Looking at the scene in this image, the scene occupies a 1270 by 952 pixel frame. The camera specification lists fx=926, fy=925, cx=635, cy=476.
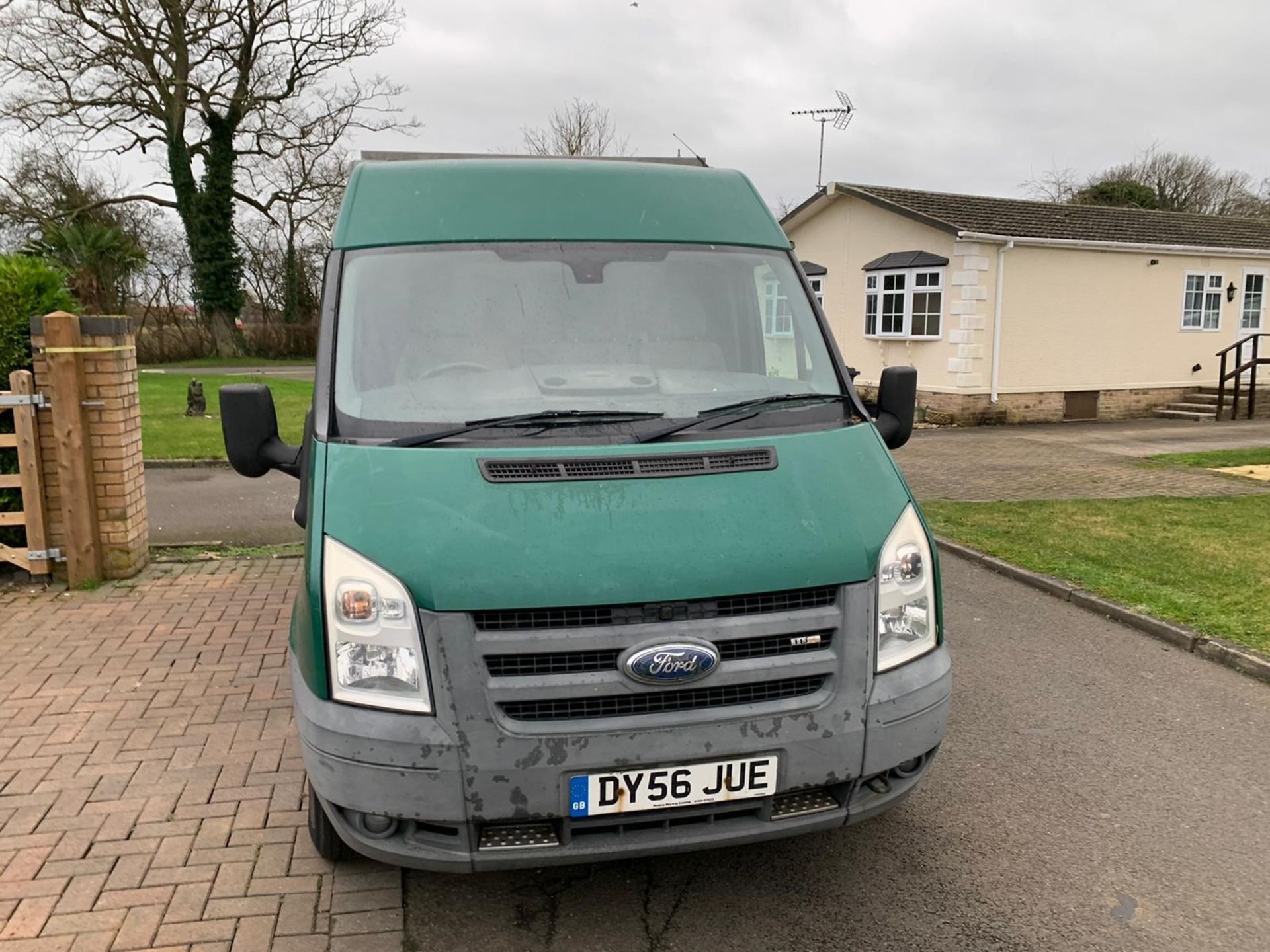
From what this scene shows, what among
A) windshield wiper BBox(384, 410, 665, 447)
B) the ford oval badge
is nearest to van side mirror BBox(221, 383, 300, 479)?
windshield wiper BBox(384, 410, 665, 447)

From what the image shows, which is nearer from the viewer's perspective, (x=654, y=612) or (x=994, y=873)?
(x=654, y=612)

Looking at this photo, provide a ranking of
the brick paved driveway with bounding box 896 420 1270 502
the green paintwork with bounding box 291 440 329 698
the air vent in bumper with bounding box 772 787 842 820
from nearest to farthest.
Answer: the green paintwork with bounding box 291 440 329 698, the air vent in bumper with bounding box 772 787 842 820, the brick paved driveway with bounding box 896 420 1270 502

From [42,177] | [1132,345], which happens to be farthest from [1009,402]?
[42,177]

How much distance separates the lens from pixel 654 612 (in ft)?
8.55

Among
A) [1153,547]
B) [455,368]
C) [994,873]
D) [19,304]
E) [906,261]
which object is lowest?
[994,873]

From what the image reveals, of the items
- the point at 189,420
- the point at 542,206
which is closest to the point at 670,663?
the point at 542,206

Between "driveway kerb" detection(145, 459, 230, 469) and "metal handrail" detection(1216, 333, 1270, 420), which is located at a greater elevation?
"metal handrail" detection(1216, 333, 1270, 420)

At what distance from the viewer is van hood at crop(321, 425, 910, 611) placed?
2.54 meters

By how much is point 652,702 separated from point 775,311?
1.92 metres

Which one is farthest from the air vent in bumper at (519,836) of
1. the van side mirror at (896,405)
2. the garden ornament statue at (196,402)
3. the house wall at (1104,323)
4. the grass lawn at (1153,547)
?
the house wall at (1104,323)

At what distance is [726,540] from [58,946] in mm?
2340

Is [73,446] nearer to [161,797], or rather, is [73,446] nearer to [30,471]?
[30,471]

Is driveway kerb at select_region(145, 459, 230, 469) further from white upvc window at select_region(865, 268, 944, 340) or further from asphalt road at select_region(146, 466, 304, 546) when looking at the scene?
white upvc window at select_region(865, 268, 944, 340)

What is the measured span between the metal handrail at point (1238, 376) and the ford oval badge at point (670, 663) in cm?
1939
